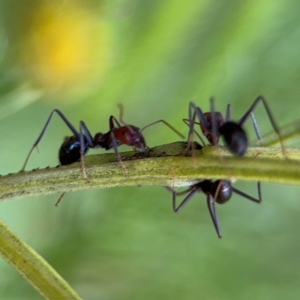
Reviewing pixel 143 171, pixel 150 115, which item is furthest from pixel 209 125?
pixel 143 171

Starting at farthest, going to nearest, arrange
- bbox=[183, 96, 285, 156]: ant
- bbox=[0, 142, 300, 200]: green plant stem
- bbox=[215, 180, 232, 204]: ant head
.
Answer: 1. bbox=[215, 180, 232, 204]: ant head
2. bbox=[183, 96, 285, 156]: ant
3. bbox=[0, 142, 300, 200]: green plant stem

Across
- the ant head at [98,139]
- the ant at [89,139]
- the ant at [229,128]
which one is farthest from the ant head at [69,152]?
the ant at [229,128]

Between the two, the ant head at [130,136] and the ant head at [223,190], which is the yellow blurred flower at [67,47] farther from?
the ant head at [223,190]

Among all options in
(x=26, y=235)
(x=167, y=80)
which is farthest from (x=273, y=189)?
(x=26, y=235)

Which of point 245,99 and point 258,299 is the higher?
point 245,99

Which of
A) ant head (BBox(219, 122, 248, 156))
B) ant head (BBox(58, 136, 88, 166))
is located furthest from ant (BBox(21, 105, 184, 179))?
ant head (BBox(219, 122, 248, 156))

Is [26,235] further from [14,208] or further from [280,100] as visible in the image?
[280,100]

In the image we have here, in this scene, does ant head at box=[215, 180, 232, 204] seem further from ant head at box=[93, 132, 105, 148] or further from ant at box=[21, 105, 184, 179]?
ant head at box=[93, 132, 105, 148]
